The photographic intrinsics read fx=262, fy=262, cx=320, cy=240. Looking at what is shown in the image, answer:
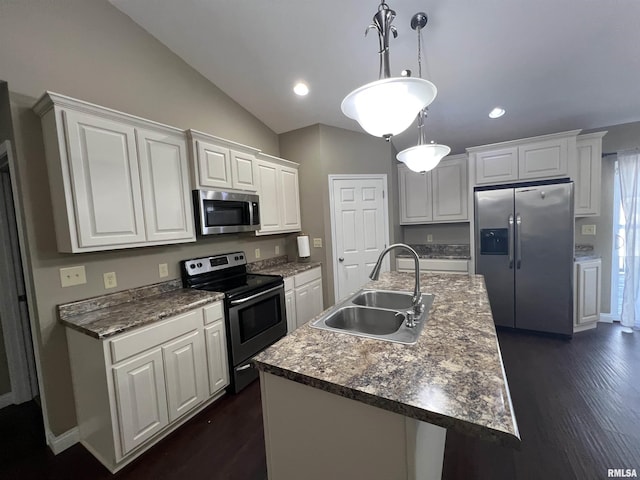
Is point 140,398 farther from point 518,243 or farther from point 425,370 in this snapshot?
point 518,243

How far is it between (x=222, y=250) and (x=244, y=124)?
1.55 metres

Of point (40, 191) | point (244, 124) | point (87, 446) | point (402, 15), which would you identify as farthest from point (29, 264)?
point (402, 15)

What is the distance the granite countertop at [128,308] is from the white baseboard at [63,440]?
2.48 ft

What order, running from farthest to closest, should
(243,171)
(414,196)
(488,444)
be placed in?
1. (414,196)
2. (243,171)
3. (488,444)

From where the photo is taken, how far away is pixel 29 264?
63.9 inches

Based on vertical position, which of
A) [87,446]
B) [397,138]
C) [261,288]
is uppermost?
[397,138]

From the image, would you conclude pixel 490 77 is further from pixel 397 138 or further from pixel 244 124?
pixel 244 124

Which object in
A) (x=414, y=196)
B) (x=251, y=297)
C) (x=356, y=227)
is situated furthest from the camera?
(x=414, y=196)

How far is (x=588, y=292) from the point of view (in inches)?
123

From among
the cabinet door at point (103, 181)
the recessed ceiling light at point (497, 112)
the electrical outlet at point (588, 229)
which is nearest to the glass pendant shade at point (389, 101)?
the cabinet door at point (103, 181)

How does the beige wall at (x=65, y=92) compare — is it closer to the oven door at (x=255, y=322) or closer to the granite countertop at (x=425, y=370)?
the oven door at (x=255, y=322)

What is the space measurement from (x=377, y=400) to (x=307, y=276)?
245 cm

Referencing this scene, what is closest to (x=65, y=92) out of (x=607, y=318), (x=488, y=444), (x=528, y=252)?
(x=488, y=444)

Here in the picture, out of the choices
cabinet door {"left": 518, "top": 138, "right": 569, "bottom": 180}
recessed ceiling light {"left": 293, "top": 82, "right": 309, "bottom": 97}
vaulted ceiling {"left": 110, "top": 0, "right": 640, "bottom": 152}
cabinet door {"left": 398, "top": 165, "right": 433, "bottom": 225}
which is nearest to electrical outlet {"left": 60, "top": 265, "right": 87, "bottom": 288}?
vaulted ceiling {"left": 110, "top": 0, "right": 640, "bottom": 152}
